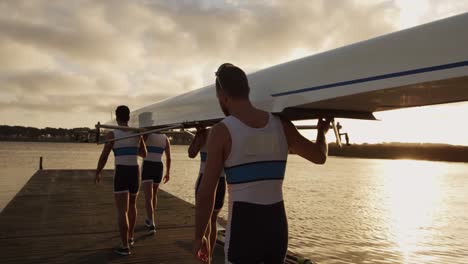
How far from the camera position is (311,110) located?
3.12 m

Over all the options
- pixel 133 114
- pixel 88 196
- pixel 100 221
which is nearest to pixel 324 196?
pixel 88 196

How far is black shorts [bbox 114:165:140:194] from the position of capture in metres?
5.32

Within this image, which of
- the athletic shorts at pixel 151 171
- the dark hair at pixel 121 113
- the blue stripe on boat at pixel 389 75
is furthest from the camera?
the athletic shorts at pixel 151 171

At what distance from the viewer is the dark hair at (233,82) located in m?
2.31

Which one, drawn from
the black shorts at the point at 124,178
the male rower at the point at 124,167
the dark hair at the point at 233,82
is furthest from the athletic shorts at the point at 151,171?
the dark hair at the point at 233,82

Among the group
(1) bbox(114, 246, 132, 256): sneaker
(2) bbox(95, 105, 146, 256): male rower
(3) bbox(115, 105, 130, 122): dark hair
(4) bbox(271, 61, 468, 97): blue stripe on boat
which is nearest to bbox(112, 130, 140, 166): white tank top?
(2) bbox(95, 105, 146, 256): male rower

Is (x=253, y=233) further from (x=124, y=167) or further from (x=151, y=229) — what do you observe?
(x=151, y=229)

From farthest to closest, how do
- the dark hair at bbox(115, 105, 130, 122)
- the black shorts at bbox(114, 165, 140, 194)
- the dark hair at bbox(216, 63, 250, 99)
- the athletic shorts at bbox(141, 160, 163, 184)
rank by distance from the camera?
1. the athletic shorts at bbox(141, 160, 163, 184)
2. the dark hair at bbox(115, 105, 130, 122)
3. the black shorts at bbox(114, 165, 140, 194)
4. the dark hair at bbox(216, 63, 250, 99)

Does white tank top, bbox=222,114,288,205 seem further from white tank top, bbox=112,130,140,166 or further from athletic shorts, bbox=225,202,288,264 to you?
white tank top, bbox=112,130,140,166

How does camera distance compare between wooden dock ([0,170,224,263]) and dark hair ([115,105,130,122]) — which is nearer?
dark hair ([115,105,130,122])

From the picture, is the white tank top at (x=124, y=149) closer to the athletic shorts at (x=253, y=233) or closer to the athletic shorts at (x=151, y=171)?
the athletic shorts at (x=151, y=171)

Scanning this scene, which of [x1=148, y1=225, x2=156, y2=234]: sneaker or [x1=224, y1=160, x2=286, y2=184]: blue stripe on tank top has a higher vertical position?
[x1=224, y1=160, x2=286, y2=184]: blue stripe on tank top

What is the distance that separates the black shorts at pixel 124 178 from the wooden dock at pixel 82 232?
0.98 m

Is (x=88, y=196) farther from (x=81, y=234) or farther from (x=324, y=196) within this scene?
(x=324, y=196)
